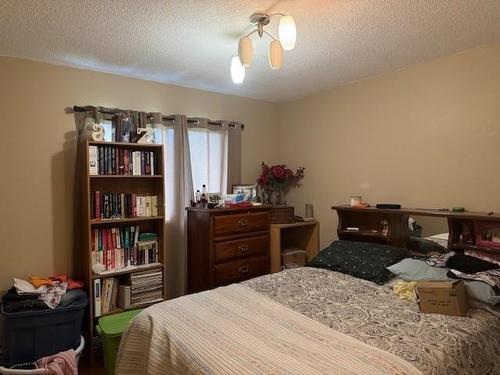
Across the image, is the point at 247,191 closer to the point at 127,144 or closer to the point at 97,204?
the point at 127,144

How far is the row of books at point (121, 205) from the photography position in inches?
103

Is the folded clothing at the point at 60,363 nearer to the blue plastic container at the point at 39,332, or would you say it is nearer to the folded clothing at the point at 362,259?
the blue plastic container at the point at 39,332

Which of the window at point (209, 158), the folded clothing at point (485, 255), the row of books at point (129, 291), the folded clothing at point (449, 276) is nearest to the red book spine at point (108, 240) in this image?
the row of books at point (129, 291)

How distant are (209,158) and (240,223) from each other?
0.82 m

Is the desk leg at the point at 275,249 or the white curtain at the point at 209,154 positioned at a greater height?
the white curtain at the point at 209,154

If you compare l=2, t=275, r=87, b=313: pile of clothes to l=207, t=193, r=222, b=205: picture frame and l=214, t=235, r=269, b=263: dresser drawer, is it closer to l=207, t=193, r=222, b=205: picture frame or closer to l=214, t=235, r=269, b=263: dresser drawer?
l=214, t=235, r=269, b=263: dresser drawer

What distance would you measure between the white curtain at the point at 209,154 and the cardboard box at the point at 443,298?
225 cm

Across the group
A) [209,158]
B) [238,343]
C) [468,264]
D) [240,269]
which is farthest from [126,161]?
[468,264]

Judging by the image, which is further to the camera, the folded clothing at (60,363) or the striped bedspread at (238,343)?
the folded clothing at (60,363)

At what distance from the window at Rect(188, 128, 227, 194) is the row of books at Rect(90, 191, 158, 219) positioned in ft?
2.03

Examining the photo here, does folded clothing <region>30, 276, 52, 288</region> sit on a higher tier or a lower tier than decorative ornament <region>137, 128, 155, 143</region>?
lower

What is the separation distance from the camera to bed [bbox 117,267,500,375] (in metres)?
1.26

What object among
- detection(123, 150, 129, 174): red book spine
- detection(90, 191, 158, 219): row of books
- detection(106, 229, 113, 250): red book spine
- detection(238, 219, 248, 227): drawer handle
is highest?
detection(123, 150, 129, 174): red book spine

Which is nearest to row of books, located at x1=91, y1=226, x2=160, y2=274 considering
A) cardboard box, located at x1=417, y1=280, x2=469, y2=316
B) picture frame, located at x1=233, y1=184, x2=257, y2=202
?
picture frame, located at x1=233, y1=184, x2=257, y2=202
